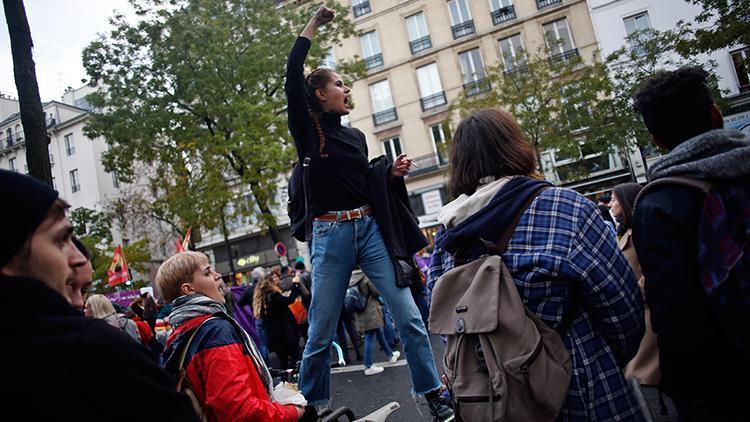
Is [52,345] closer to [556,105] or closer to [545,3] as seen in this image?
[556,105]

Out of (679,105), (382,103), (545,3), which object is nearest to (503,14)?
(545,3)

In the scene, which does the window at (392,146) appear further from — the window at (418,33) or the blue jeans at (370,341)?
the blue jeans at (370,341)

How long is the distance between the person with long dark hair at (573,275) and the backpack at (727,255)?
296 millimetres

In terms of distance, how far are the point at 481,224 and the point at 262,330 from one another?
258 inches

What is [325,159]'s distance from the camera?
133 inches

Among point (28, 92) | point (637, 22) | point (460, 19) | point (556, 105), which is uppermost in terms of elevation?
point (460, 19)

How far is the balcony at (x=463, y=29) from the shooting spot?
30.7 m

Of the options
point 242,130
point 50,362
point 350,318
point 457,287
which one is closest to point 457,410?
point 457,287

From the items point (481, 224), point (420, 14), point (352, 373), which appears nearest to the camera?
point (481, 224)

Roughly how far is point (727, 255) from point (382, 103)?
106 feet

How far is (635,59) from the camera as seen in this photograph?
67.3ft

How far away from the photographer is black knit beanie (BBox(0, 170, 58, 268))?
108 centimetres

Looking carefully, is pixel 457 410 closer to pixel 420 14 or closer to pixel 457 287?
pixel 457 287

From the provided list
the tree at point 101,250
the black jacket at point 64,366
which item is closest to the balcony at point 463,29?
the tree at point 101,250
